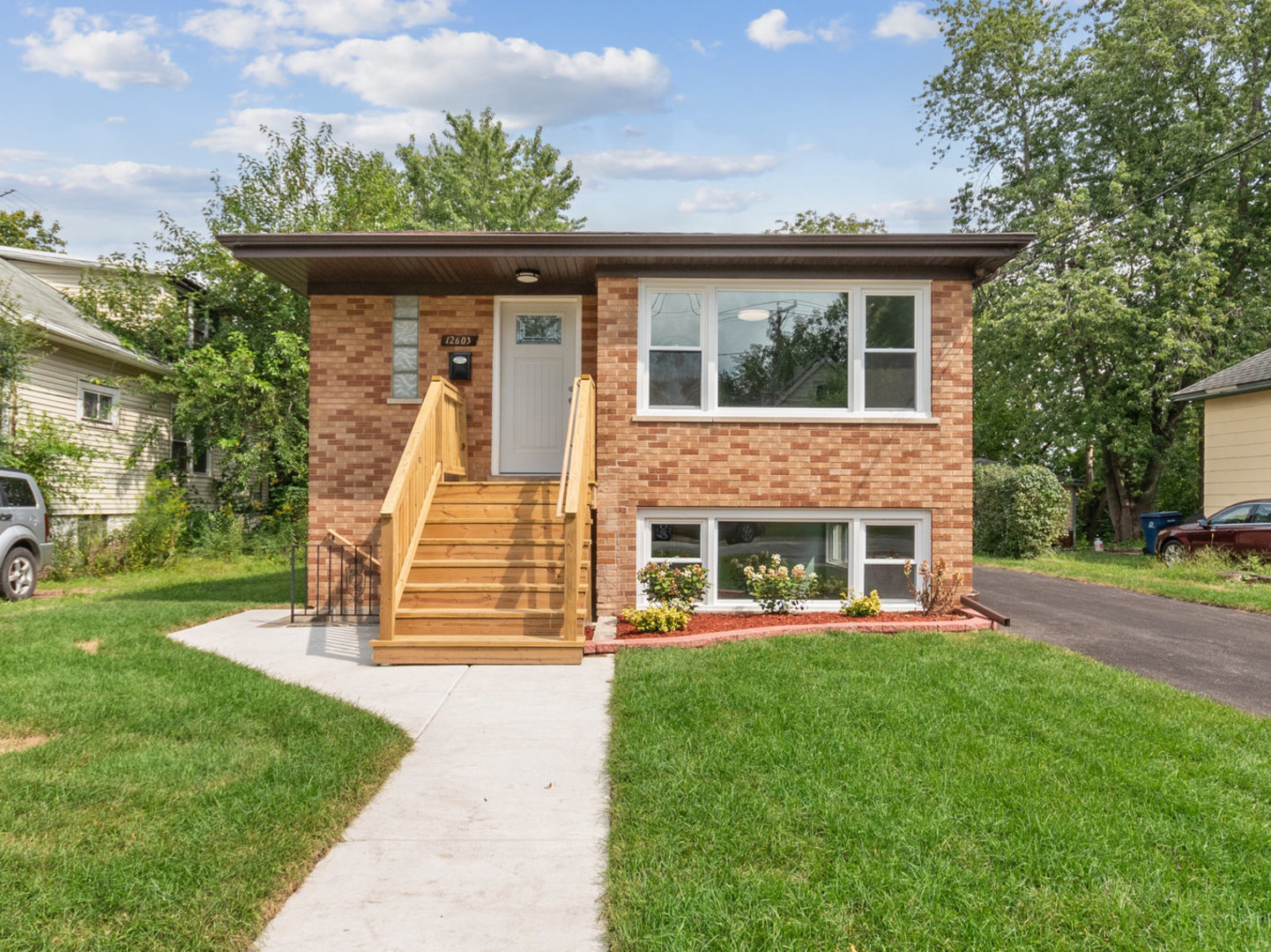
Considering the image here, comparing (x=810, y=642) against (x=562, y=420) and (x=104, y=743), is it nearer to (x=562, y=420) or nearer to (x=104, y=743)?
(x=562, y=420)

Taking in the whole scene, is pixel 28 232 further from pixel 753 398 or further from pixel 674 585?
pixel 674 585

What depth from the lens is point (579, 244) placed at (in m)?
8.96

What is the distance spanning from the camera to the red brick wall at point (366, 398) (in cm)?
986

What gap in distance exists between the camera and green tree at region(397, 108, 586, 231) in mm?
32594

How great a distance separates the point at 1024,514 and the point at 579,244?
495 inches

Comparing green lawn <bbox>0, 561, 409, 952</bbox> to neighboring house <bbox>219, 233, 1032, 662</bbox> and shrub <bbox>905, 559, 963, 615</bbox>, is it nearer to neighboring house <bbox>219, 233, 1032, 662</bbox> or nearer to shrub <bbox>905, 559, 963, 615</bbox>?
neighboring house <bbox>219, 233, 1032, 662</bbox>

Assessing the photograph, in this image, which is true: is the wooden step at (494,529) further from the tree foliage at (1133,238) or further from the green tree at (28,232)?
the green tree at (28,232)

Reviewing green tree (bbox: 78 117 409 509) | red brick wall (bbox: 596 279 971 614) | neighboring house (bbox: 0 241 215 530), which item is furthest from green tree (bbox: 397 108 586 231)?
red brick wall (bbox: 596 279 971 614)

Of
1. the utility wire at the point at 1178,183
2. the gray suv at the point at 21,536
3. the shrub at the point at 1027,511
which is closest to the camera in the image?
the gray suv at the point at 21,536

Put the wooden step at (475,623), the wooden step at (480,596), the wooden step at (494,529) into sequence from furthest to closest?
the wooden step at (494,529), the wooden step at (480,596), the wooden step at (475,623)

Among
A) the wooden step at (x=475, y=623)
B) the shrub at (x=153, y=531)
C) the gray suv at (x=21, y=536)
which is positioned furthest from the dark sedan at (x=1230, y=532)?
the shrub at (x=153, y=531)

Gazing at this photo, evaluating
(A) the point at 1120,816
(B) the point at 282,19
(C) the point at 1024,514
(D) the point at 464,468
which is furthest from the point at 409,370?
(C) the point at 1024,514

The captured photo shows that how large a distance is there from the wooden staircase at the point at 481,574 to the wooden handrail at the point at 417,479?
18 millimetres

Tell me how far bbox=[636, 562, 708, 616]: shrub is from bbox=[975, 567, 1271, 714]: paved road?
3.36m
